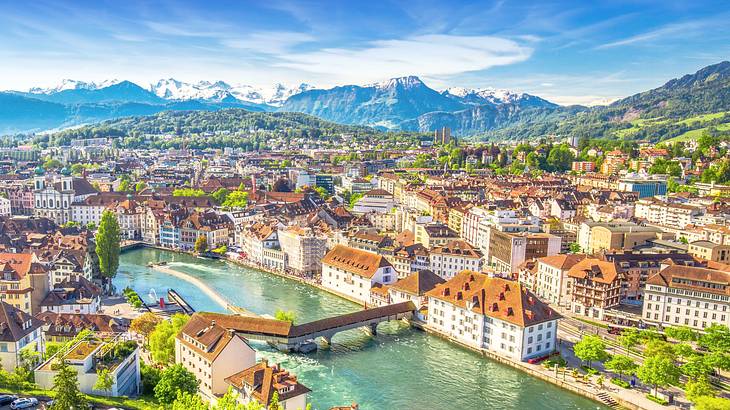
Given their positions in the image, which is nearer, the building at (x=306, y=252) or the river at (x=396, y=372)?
the river at (x=396, y=372)

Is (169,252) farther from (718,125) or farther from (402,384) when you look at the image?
(718,125)

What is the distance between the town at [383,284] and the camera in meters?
25.6

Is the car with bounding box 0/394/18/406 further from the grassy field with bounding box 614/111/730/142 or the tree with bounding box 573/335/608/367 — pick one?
the grassy field with bounding box 614/111/730/142

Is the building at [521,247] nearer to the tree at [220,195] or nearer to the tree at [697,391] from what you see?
the tree at [697,391]

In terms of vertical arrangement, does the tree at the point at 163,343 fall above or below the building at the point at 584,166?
below

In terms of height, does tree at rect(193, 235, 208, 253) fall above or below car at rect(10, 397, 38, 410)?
below

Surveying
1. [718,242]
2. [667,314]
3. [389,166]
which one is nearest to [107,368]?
[667,314]

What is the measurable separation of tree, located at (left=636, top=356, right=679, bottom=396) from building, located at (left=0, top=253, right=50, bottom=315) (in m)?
31.1

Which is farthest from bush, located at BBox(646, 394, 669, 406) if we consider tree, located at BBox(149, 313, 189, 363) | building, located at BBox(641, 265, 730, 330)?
tree, located at BBox(149, 313, 189, 363)

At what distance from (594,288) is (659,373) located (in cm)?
1169

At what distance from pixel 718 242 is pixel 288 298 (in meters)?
35.4

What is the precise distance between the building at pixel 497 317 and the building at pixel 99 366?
17.2 m

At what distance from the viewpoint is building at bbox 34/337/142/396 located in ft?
73.7

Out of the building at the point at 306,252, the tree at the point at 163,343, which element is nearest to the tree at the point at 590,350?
the tree at the point at 163,343
